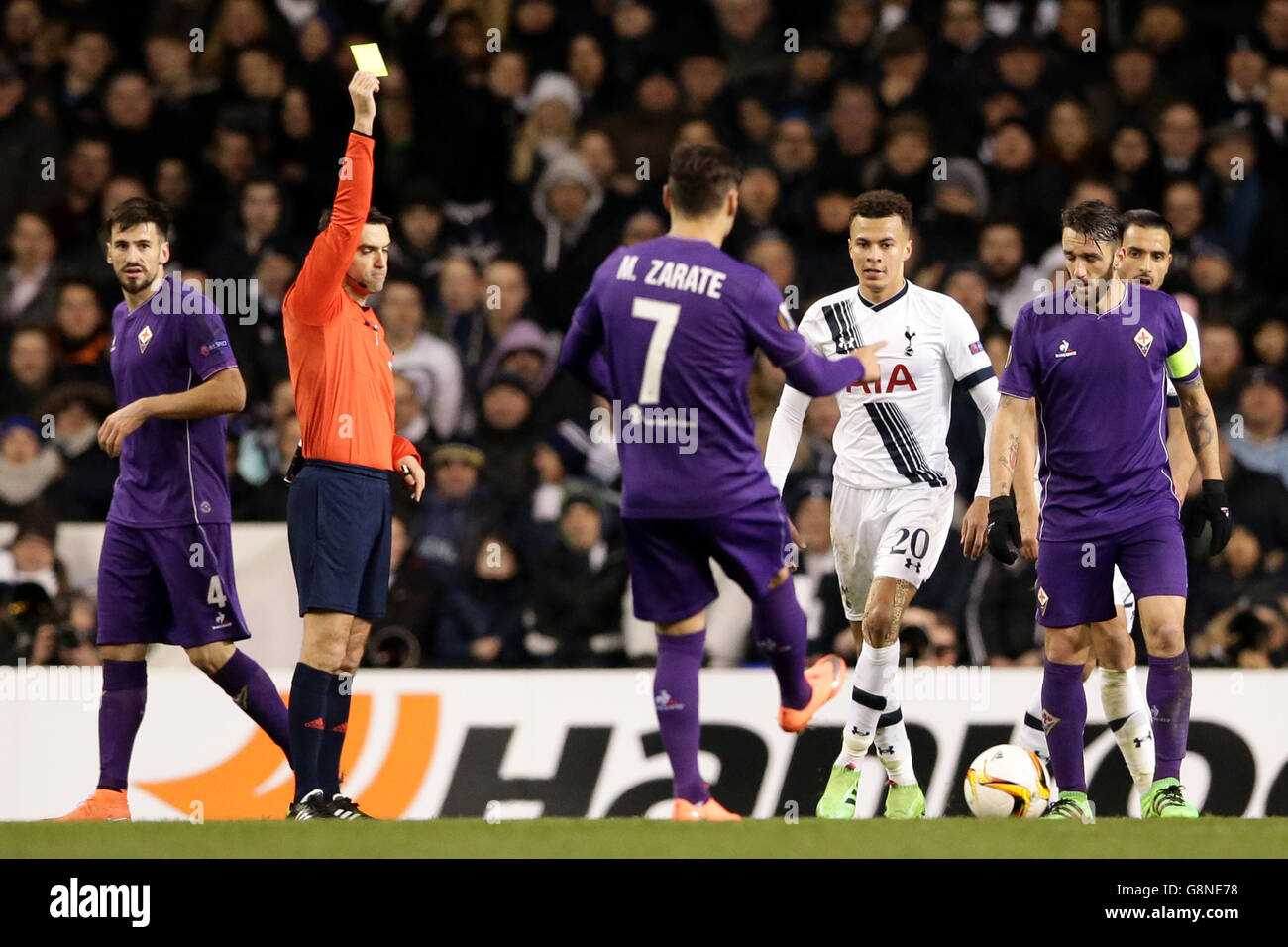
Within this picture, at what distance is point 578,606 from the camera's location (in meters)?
11.3

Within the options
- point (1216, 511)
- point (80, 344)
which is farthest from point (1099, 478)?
point (80, 344)

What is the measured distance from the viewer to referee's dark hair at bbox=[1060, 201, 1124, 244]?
8.02m

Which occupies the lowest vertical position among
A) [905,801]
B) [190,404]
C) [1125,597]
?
[905,801]

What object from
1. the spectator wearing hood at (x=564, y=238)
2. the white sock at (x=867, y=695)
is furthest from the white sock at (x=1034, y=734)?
the spectator wearing hood at (x=564, y=238)

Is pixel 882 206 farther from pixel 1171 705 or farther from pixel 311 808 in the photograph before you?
pixel 311 808

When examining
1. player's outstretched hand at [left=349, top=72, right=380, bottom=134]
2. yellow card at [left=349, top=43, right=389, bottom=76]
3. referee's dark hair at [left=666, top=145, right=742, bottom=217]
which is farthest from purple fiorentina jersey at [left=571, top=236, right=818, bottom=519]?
yellow card at [left=349, top=43, right=389, bottom=76]

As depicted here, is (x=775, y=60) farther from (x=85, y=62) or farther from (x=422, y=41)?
(x=85, y=62)

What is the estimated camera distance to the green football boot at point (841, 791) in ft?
28.2

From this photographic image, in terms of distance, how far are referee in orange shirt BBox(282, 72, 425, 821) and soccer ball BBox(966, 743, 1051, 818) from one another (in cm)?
278

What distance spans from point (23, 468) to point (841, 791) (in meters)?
6.23

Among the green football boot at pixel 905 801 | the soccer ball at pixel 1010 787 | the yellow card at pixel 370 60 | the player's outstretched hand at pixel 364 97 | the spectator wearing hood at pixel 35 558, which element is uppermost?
the yellow card at pixel 370 60

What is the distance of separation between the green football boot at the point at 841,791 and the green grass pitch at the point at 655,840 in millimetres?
1708

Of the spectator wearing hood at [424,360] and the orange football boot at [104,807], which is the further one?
the spectator wearing hood at [424,360]

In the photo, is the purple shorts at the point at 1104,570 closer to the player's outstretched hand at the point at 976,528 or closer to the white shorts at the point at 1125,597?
the player's outstretched hand at the point at 976,528
